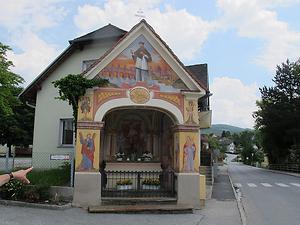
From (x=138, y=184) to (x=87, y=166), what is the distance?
2.38 meters

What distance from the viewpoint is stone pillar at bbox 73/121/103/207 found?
45.1 feet

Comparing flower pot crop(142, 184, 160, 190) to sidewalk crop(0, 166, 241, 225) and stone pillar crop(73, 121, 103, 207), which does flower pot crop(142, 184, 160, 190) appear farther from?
sidewalk crop(0, 166, 241, 225)

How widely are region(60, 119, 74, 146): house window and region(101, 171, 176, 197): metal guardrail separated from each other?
5832 millimetres

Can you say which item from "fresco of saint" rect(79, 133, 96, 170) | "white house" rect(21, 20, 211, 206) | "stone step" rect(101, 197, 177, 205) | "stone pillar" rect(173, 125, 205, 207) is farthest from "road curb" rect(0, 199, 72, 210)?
"stone pillar" rect(173, 125, 205, 207)

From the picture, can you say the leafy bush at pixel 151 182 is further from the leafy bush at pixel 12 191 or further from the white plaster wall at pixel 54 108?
the white plaster wall at pixel 54 108

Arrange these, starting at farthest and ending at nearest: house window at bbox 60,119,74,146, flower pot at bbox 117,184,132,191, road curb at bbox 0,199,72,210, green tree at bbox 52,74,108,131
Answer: house window at bbox 60,119,74,146 → flower pot at bbox 117,184,132,191 → green tree at bbox 52,74,108,131 → road curb at bbox 0,199,72,210

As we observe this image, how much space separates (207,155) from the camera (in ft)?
98.1

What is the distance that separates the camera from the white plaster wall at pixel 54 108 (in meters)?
21.1

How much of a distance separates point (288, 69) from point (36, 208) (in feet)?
161

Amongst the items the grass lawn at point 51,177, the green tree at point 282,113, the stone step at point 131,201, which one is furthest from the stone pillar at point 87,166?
the green tree at point 282,113

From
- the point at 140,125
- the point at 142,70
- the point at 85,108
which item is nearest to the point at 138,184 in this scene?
the point at 140,125

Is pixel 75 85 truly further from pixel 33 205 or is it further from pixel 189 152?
pixel 189 152

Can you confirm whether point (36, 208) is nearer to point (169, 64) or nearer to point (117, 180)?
point (117, 180)

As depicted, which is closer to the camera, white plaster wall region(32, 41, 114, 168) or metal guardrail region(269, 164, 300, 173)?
white plaster wall region(32, 41, 114, 168)
